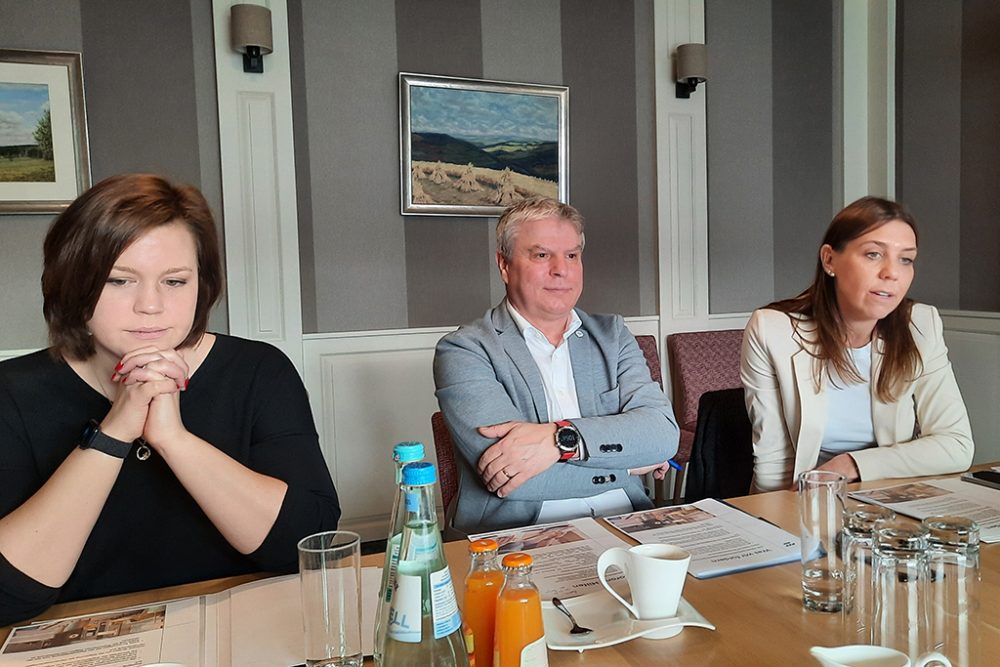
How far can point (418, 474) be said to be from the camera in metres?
0.69

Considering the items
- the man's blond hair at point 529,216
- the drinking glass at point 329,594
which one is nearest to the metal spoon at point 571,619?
the drinking glass at point 329,594

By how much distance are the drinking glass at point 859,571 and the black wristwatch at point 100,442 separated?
→ 1.07 metres

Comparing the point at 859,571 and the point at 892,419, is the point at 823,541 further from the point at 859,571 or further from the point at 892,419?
the point at 892,419

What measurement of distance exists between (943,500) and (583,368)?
2.77 feet

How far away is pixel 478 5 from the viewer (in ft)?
11.5

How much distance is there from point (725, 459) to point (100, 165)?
278cm

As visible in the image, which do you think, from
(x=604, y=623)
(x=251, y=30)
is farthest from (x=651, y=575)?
(x=251, y=30)

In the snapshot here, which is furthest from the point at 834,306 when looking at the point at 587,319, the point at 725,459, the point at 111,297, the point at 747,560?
the point at 111,297

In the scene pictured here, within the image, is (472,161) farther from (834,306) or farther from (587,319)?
(834,306)

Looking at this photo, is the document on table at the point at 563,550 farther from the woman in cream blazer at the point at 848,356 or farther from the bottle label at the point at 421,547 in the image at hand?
the woman in cream blazer at the point at 848,356

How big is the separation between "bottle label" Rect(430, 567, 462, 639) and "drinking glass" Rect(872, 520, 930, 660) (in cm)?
47

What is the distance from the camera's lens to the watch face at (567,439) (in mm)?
1598

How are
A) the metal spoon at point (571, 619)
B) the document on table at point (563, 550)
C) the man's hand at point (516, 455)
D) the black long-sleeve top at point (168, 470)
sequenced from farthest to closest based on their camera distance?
the man's hand at point (516, 455)
the black long-sleeve top at point (168, 470)
the document on table at point (563, 550)
the metal spoon at point (571, 619)

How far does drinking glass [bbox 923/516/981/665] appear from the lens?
0.73m
